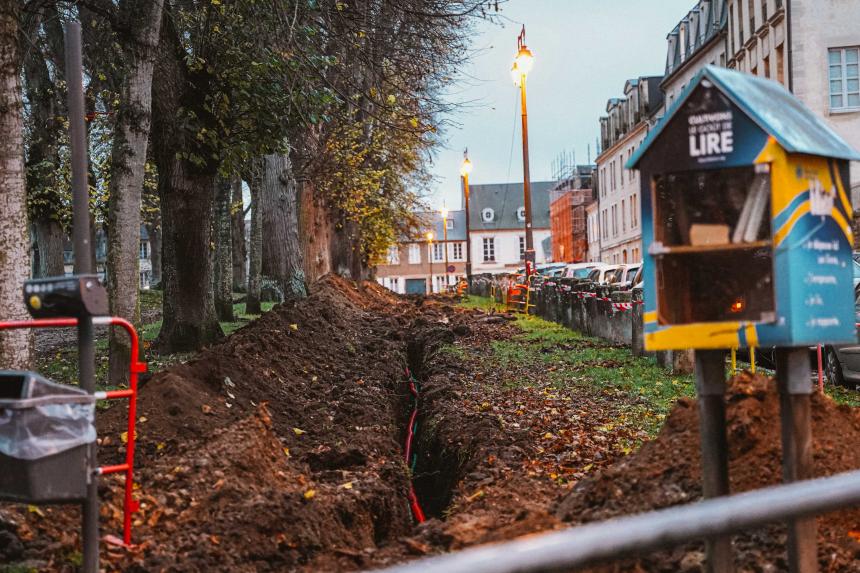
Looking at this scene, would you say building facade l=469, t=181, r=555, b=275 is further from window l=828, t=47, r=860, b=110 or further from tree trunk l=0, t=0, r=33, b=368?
tree trunk l=0, t=0, r=33, b=368

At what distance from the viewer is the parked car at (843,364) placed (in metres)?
12.7

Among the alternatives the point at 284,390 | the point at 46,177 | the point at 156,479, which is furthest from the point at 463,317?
the point at 156,479

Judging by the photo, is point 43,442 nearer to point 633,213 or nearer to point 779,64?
point 779,64

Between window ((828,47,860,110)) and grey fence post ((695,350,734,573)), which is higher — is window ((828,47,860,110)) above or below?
above

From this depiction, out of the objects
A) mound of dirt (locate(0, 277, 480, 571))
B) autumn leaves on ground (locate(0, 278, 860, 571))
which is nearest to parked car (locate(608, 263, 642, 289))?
autumn leaves on ground (locate(0, 278, 860, 571))

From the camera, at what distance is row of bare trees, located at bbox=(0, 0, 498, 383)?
11.3 metres

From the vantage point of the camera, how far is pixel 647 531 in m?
1.97

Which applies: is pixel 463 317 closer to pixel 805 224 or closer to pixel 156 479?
pixel 156 479

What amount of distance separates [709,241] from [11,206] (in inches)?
280

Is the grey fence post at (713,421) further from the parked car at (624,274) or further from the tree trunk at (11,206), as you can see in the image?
the parked car at (624,274)

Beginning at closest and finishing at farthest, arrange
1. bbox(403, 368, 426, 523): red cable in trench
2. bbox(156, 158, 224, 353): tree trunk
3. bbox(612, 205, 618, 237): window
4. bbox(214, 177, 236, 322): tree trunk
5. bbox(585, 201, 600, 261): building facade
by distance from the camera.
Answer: bbox(403, 368, 426, 523): red cable in trench → bbox(156, 158, 224, 353): tree trunk → bbox(214, 177, 236, 322): tree trunk → bbox(612, 205, 618, 237): window → bbox(585, 201, 600, 261): building facade

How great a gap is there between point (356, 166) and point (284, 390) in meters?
20.6

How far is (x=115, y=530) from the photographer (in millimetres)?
5688

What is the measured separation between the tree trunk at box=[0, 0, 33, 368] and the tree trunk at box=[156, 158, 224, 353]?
6277 millimetres
